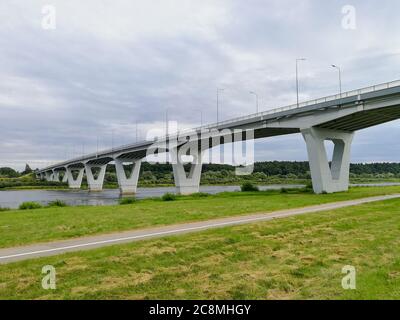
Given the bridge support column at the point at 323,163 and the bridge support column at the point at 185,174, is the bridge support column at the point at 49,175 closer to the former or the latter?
the bridge support column at the point at 185,174

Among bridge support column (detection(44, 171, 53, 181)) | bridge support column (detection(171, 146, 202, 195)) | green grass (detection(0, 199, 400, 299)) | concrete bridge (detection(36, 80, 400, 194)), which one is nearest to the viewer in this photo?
green grass (detection(0, 199, 400, 299))

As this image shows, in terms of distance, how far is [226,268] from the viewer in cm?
791

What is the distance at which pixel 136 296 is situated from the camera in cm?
621

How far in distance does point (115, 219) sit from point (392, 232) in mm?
11827

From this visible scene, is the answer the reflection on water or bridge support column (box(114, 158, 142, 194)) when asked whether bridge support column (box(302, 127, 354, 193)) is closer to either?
the reflection on water

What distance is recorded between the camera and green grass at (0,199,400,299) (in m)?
6.35

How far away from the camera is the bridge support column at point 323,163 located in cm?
4025

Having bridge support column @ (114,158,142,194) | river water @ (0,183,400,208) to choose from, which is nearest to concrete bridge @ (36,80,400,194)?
river water @ (0,183,400,208)

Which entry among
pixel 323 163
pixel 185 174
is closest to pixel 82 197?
pixel 185 174

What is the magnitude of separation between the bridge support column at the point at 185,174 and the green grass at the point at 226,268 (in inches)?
2067

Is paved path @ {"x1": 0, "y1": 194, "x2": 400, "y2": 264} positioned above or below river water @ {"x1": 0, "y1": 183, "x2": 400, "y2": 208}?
above

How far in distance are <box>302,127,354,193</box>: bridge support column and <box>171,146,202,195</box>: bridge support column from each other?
28.5 metres

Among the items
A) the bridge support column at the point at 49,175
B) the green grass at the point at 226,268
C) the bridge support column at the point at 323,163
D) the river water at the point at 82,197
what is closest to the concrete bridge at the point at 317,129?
the bridge support column at the point at 323,163
